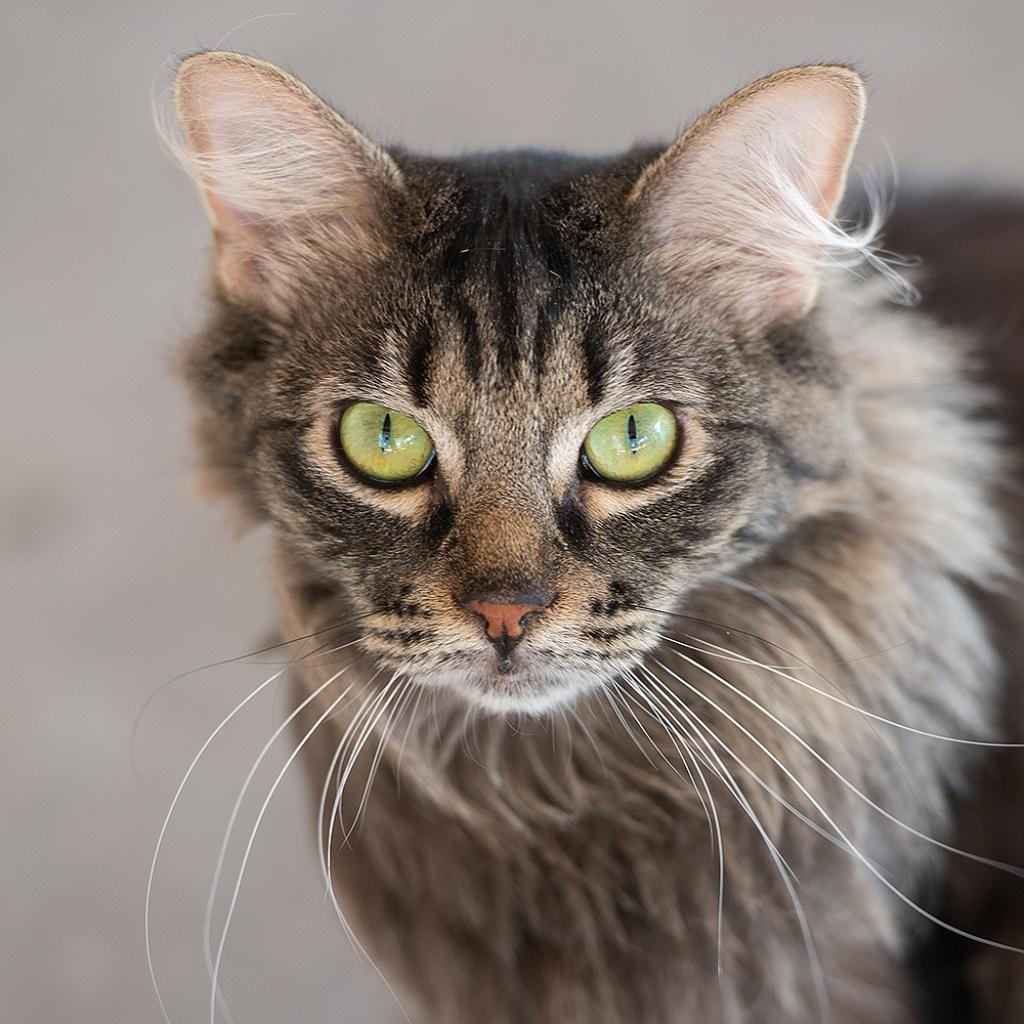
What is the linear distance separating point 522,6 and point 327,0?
1.28 ft

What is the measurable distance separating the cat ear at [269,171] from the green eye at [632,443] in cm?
25

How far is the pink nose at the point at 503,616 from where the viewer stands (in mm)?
928

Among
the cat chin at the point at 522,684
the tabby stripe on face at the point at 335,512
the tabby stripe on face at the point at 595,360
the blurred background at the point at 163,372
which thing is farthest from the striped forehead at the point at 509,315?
the blurred background at the point at 163,372

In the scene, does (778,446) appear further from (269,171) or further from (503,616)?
(269,171)

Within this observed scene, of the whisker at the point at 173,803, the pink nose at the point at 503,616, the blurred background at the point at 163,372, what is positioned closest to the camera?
the pink nose at the point at 503,616

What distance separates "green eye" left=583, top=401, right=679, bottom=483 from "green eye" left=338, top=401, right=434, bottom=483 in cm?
13

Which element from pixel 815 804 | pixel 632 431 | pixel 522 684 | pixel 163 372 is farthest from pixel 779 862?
pixel 163 372

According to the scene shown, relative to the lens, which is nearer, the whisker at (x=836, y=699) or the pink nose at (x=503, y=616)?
the pink nose at (x=503, y=616)

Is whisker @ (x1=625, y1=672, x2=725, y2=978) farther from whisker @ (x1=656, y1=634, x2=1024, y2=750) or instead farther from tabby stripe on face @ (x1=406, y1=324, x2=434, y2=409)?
tabby stripe on face @ (x1=406, y1=324, x2=434, y2=409)

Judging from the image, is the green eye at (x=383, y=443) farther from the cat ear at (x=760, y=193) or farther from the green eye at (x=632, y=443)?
the cat ear at (x=760, y=193)

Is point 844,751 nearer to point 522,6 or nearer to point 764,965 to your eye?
point 764,965

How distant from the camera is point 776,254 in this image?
1.04 m

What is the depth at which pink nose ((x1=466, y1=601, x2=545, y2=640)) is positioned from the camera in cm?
93

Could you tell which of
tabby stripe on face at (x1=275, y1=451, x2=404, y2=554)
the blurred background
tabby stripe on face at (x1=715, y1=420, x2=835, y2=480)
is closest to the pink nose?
tabby stripe on face at (x1=275, y1=451, x2=404, y2=554)
